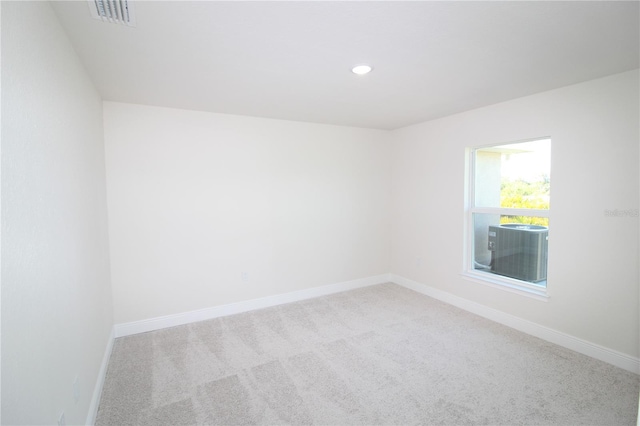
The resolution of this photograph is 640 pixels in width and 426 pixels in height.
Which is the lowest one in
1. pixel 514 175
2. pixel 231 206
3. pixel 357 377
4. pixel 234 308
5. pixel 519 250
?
pixel 357 377

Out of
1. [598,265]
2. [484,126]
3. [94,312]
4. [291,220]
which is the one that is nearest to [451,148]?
[484,126]

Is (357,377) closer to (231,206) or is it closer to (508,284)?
(508,284)

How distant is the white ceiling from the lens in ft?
5.52

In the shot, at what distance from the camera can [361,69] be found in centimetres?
242

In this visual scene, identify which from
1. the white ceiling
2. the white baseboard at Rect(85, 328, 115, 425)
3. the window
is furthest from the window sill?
the white baseboard at Rect(85, 328, 115, 425)

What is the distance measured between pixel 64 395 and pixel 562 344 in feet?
12.7

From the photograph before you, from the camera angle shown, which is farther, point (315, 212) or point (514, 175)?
point (315, 212)

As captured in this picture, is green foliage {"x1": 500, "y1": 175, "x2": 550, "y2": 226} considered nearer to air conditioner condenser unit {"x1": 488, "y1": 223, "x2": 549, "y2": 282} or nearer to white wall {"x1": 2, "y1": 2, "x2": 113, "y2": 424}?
air conditioner condenser unit {"x1": 488, "y1": 223, "x2": 549, "y2": 282}

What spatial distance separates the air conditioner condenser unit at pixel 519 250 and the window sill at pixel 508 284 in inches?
3.3

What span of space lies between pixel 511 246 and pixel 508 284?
0.43 metres

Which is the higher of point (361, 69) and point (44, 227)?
point (361, 69)

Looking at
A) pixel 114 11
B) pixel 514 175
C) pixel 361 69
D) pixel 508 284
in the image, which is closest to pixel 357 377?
pixel 508 284

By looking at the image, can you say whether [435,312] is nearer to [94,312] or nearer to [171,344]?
[171,344]

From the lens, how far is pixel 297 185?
4301 mm
